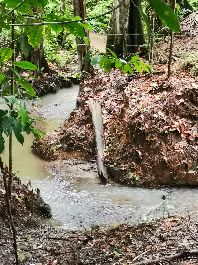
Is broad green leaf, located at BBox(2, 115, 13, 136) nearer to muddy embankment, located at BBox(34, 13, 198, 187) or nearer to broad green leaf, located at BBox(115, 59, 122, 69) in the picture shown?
broad green leaf, located at BBox(115, 59, 122, 69)

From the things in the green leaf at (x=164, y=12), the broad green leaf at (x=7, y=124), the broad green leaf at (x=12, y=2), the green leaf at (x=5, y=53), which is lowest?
the broad green leaf at (x=7, y=124)

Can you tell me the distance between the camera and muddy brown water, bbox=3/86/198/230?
6.12 meters

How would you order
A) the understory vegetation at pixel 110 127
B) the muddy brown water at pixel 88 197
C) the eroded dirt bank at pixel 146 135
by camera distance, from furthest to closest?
the eroded dirt bank at pixel 146 135, the muddy brown water at pixel 88 197, the understory vegetation at pixel 110 127

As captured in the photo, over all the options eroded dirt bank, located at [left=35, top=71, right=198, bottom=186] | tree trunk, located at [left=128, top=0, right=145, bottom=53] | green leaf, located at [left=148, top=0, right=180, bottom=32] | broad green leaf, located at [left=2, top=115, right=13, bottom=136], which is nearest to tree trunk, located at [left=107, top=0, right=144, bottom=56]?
tree trunk, located at [left=128, top=0, right=145, bottom=53]

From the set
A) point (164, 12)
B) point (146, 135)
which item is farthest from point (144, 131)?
point (164, 12)

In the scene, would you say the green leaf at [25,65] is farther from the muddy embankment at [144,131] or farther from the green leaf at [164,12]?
the muddy embankment at [144,131]

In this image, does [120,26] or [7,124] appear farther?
[120,26]

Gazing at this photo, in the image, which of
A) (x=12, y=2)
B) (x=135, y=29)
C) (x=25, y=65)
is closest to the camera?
(x=12, y=2)

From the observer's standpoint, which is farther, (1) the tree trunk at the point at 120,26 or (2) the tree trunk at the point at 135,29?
(2) the tree trunk at the point at 135,29

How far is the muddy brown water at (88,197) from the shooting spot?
6.12 metres

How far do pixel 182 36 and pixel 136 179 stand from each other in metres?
5.75

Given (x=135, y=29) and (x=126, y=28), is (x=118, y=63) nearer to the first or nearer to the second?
(x=126, y=28)

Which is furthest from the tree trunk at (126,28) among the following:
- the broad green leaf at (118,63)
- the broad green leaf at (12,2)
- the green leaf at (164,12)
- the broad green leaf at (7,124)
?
the green leaf at (164,12)

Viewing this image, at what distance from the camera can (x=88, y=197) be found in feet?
23.0
